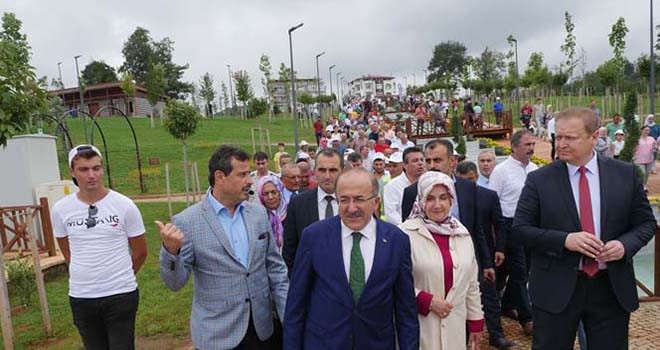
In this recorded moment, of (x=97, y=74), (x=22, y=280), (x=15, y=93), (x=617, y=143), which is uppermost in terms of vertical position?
(x=97, y=74)

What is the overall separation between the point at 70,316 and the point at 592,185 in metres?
6.35

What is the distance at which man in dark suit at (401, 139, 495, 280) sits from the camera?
161 inches

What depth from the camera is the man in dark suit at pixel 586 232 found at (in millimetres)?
2797

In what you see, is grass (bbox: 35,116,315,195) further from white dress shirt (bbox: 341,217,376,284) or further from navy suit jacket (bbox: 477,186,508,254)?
white dress shirt (bbox: 341,217,376,284)

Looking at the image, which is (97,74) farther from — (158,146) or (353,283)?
(353,283)

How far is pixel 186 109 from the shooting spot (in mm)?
15102

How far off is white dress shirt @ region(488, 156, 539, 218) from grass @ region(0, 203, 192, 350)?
3779mm

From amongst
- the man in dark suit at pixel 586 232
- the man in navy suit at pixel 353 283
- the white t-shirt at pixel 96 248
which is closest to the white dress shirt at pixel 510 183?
the man in dark suit at pixel 586 232

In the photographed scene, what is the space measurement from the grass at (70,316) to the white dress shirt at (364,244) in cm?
368

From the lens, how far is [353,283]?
2514 millimetres

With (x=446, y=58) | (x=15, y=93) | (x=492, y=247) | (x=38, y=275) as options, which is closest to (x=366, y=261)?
(x=492, y=247)

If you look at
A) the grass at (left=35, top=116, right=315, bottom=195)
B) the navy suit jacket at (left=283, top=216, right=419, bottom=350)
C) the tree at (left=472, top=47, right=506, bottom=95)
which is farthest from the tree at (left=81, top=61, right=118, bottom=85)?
the navy suit jacket at (left=283, top=216, right=419, bottom=350)

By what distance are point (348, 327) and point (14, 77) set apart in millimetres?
3757

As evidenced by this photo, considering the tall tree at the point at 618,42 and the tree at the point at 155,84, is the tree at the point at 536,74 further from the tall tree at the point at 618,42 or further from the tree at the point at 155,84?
the tree at the point at 155,84
